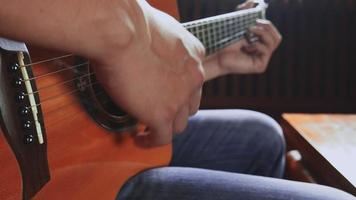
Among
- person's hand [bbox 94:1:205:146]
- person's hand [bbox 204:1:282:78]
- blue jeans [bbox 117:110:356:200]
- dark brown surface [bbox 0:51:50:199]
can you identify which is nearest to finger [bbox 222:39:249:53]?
person's hand [bbox 204:1:282:78]

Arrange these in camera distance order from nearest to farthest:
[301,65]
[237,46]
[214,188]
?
1. [214,188]
2. [237,46]
3. [301,65]

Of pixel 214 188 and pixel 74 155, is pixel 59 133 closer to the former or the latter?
pixel 74 155

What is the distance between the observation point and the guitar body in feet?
1.50

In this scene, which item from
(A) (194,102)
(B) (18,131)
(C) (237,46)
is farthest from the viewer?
(C) (237,46)

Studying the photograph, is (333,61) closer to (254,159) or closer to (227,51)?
(227,51)

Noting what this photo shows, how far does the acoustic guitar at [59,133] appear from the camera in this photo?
1.48 ft

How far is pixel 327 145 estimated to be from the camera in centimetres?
78

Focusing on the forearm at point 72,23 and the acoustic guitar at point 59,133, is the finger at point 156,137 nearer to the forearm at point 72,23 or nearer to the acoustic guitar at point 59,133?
the acoustic guitar at point 59,133

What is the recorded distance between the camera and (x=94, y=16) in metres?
0.47

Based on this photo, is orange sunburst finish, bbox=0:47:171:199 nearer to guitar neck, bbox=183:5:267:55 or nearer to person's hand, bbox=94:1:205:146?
person's hand, bbox=94:1:205:146

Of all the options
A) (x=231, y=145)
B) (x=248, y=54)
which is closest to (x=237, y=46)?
(x=248, y=54)

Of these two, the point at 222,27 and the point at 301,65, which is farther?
the point at 301,65

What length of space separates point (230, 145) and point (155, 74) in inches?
13.6

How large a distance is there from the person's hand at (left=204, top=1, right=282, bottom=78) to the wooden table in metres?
0.19
